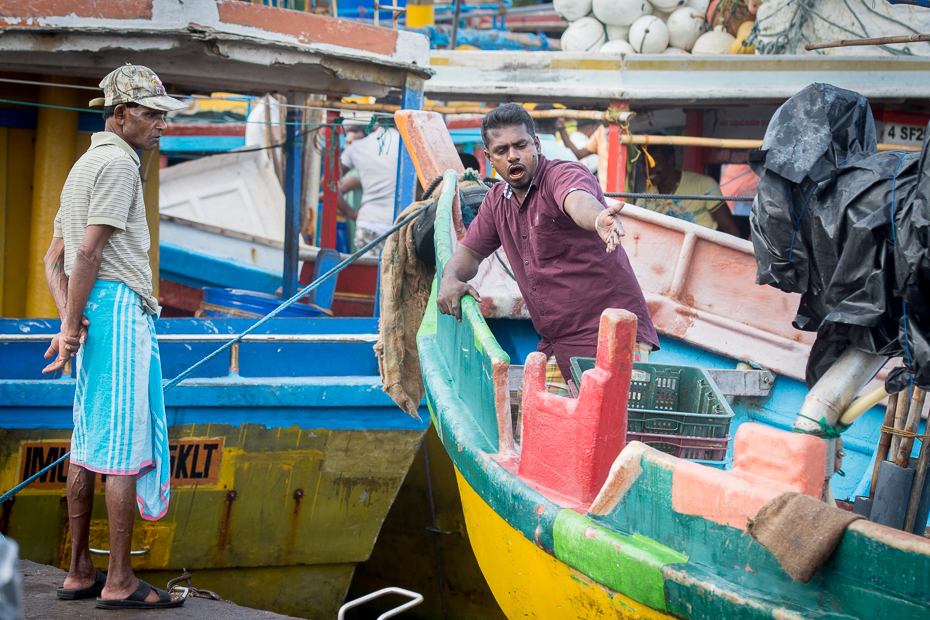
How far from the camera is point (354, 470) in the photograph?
4273 mm

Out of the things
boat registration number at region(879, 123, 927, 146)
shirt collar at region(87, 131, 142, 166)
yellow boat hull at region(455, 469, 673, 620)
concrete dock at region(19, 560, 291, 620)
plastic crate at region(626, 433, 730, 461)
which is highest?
boat registration number at region(879, 123, 927, 146)

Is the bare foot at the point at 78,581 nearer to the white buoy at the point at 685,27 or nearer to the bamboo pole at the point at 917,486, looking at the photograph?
the bamboo pole at the point at 917,486

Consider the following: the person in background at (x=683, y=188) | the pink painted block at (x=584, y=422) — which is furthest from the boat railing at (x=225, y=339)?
the person in background at (x=683, y=188)

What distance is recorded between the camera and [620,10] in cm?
904

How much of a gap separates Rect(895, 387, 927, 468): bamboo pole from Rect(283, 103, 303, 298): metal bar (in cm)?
480

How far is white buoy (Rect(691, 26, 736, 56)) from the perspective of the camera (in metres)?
8.84

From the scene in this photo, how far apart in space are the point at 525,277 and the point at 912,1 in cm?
162

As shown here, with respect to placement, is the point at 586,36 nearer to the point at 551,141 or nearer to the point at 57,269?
the point at 551,141

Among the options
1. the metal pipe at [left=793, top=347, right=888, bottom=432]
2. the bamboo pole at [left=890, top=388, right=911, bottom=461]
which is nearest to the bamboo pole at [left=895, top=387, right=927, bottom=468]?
the bamboo pole at [left=890, top=388, right=911, bottom=461]

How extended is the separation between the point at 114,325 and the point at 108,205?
1.29 ft

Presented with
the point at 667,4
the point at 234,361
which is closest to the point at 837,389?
the point at 234,361

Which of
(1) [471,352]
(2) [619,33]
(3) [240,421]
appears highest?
(2) [619,33]

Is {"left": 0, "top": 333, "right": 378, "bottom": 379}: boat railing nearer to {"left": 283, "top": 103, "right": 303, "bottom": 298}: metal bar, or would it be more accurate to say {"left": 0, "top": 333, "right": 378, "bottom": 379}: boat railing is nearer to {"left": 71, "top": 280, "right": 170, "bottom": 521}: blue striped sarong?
{"left": 71, "top": 280, "right": 170, "bottom": 521}: blue striped sarong

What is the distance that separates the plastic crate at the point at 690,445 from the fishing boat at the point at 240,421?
197cm
